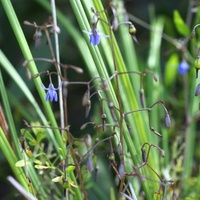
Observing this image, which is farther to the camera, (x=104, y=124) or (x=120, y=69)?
(x=120, y=69)

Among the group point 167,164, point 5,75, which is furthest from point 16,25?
point 5,75

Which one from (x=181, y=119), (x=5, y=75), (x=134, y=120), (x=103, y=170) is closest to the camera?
(x=134, y=120)

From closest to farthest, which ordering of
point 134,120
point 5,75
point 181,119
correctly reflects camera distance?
point 134,120, point 181,119, point 5,75

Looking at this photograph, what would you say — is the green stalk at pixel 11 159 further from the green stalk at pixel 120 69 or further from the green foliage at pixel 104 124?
the green stalk at pixel 120 69

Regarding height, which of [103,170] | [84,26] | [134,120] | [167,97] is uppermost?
[84,26]

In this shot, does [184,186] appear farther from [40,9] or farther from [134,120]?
[40,9]

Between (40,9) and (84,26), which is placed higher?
(84,26)

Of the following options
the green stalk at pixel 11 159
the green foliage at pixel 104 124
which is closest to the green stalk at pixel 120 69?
the green foliage at pixel 104 124

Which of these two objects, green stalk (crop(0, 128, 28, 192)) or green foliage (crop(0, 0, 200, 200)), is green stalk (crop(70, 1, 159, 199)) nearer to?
green foliage (crop(0, 0, 200, 200))

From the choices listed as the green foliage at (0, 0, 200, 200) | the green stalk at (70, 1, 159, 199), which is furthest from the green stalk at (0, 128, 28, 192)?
the green stalk at (70, 1, 159, 199)

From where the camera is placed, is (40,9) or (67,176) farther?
(40,9)
